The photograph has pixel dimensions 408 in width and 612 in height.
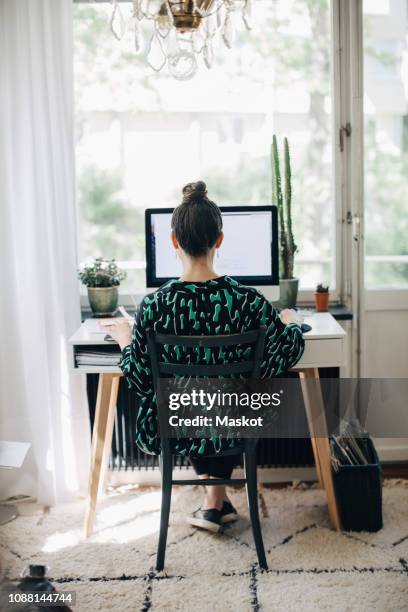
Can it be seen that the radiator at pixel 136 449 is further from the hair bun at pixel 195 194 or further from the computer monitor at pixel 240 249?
the hair bun at pixel 195 194

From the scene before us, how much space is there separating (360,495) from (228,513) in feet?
1.55

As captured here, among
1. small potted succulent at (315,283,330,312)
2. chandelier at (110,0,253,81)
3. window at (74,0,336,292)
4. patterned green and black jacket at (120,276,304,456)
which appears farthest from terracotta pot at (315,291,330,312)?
chandelier at (110,0,253,81)

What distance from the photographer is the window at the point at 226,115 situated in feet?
9.87

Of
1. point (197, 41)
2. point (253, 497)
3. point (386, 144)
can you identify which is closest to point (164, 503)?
point (253, 497)

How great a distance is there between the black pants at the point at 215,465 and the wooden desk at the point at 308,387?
1.08 feet

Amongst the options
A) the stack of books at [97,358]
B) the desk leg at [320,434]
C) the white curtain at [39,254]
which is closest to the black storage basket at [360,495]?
the desk leg at [320,434]

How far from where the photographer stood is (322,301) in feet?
9.38

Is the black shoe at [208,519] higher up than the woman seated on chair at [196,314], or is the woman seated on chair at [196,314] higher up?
the woman seated on chair at [196,314]

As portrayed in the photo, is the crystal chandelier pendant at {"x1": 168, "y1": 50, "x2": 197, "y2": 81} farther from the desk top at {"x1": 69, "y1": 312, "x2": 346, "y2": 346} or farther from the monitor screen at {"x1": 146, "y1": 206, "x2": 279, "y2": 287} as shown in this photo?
the desk top at {"x1": 69, "y1": 312, "x2": 346, "y2": 346}

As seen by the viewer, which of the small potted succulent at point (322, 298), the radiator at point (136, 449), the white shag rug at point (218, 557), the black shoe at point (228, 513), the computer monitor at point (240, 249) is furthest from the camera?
the radiator at point (136, 449)

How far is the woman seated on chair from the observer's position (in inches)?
81.9

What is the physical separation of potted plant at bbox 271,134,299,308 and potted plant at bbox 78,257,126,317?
2.13ft

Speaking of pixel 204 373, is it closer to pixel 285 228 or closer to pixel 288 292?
pixel 288 292

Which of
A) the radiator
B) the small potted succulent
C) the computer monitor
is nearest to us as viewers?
the computer monitor
